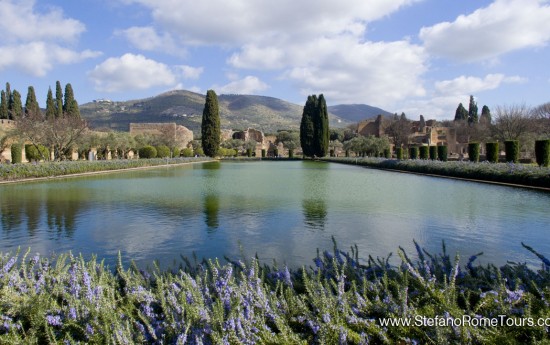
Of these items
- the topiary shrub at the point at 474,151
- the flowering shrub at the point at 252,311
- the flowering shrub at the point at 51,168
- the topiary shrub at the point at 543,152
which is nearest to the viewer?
the flowering shrub at the point at 252,311

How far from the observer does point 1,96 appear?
4253cm

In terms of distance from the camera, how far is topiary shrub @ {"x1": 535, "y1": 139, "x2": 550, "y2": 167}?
1742 centimetres

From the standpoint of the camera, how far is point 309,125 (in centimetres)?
4981

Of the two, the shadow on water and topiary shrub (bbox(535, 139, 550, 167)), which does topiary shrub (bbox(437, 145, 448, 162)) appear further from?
the shadow on water

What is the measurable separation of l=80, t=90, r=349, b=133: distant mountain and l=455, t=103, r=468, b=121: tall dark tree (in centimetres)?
4977

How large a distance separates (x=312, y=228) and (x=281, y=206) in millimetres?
2611

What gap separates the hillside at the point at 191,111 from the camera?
102 m

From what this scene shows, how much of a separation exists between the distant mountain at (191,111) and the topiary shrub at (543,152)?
81.0 meters

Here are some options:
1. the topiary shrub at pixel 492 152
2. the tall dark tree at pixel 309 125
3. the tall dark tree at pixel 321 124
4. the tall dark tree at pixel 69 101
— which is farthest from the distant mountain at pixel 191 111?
the topiary shrub at pixel 492 152

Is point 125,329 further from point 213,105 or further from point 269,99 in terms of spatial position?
point 269,99

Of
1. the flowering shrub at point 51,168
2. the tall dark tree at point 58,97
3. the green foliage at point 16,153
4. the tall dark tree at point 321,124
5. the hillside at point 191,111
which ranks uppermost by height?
the hillside at point 191,111

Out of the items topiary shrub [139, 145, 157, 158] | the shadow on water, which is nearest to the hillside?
topiary shrub [139, 145, 157, 158]

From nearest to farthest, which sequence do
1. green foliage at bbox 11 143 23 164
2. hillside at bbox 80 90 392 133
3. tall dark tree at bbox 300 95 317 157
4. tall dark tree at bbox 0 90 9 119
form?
green foliage at bbox 11 143 23 164
tall dark tree at bbox 0 90 9 119
tall dark tree at bbox 300 95 317 157
hillside at bbox 80 90 392 133

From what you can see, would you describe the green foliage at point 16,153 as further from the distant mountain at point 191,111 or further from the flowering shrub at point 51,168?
the distant mountain at point 191,111
